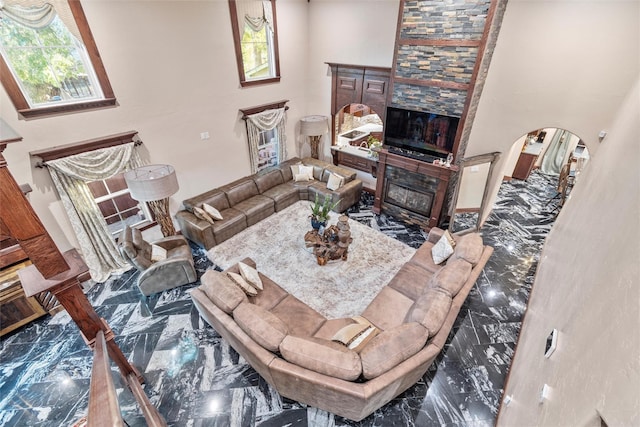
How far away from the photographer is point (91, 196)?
4230 mm

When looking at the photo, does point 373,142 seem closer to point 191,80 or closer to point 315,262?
point 315,262

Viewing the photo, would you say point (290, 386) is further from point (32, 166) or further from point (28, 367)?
point (32, 166)

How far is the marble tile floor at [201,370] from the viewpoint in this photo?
2861mm

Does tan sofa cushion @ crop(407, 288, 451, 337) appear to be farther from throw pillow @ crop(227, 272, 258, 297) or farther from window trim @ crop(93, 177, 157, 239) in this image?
window trim @ crop(93, 177, 157, 239)

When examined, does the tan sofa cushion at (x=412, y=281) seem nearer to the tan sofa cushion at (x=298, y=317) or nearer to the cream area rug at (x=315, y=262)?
the cream area rug at (x=315, y=262)

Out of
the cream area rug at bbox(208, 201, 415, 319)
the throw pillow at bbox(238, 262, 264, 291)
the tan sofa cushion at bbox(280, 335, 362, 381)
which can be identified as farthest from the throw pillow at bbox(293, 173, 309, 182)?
the tan sofa cushion at bbox(280, 335, 362, 381)

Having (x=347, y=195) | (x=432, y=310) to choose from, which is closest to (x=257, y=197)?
(x=347, y=195)

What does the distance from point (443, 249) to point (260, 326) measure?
104 inches

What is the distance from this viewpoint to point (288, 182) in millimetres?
6684

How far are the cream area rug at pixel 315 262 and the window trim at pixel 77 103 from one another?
9.04 ft

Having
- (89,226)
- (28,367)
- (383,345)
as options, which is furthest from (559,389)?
(89,226)

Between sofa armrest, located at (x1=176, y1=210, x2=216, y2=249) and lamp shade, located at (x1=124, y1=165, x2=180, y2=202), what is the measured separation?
1031 millimetres

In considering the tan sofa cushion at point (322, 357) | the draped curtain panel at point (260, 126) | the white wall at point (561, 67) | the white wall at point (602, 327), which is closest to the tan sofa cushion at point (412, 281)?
the tan sofa cushion at point (322, 357)

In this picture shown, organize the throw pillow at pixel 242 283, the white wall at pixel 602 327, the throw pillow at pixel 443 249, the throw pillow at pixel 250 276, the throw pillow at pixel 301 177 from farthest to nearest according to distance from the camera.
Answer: the throw pillow at pixel 301 177
the throw pillow at pixel 443 249
the throw pillow at pixel 250 276
the throw pillow at pixel 242 283
the white wall at pixel 602 327
